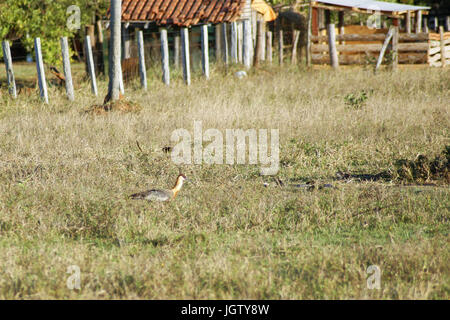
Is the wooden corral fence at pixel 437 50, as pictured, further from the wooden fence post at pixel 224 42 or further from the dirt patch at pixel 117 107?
the dirt patch at pixel 117 107

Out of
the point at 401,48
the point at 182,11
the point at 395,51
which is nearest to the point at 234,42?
the point at 182,11

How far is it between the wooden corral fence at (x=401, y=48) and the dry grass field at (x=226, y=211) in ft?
27.0

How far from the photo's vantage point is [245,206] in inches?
247

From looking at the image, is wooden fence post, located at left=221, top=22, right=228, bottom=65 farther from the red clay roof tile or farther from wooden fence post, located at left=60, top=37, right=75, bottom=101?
wooden fence post, located at left=60, top=37, right=75, bottom=101

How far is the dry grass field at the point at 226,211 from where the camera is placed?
14.7 feet

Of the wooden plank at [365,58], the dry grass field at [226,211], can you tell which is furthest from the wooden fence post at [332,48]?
the dry grass field at [226,211]

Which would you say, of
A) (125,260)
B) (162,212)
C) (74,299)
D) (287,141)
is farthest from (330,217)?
(287,141)

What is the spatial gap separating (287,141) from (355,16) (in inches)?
934

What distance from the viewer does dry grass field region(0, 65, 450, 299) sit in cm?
447

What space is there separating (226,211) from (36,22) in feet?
51.9

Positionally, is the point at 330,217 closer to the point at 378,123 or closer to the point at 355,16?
the point at 378,123

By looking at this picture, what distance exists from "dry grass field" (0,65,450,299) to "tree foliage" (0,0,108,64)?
7.68 metres

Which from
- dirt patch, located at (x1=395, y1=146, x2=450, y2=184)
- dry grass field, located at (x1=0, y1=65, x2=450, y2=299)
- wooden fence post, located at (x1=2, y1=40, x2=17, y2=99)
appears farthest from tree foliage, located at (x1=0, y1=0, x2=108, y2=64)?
dirt patch, located at (x1=395, y1=146, x2=450, y2=184)

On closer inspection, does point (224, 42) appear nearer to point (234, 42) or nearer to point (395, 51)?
point (234, 42)
